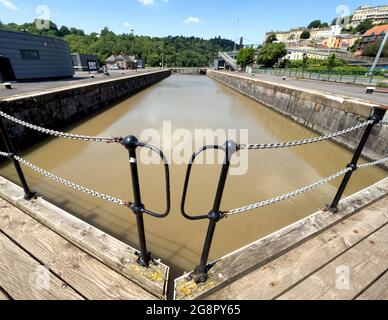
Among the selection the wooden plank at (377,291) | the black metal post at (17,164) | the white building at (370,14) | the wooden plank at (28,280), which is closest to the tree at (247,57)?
the black metal post at (17,164)

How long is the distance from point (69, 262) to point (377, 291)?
8.49ft

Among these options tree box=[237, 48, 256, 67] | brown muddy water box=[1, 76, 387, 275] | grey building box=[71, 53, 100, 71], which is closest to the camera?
brown muddy water box=[1, 76, 387, 275]

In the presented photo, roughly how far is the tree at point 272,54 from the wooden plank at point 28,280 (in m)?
63.5

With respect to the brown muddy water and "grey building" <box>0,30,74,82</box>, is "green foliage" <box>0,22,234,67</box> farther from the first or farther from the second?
the brown muddy water

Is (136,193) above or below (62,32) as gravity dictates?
below

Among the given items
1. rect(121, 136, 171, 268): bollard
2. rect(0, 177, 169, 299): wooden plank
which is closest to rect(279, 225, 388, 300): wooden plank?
rect(0, 177, 169, 299): wooden plank

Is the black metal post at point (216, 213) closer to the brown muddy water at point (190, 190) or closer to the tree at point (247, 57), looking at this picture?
the brown muddy water at point (190, 190)

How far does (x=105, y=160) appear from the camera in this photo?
19.1 ft

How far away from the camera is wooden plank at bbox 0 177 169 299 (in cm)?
162

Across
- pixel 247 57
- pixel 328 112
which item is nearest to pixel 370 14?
pixel 247 57

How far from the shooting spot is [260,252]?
187 cm

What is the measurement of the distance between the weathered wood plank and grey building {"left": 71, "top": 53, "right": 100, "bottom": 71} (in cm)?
4454

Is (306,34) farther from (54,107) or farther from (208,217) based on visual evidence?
(208,217)
